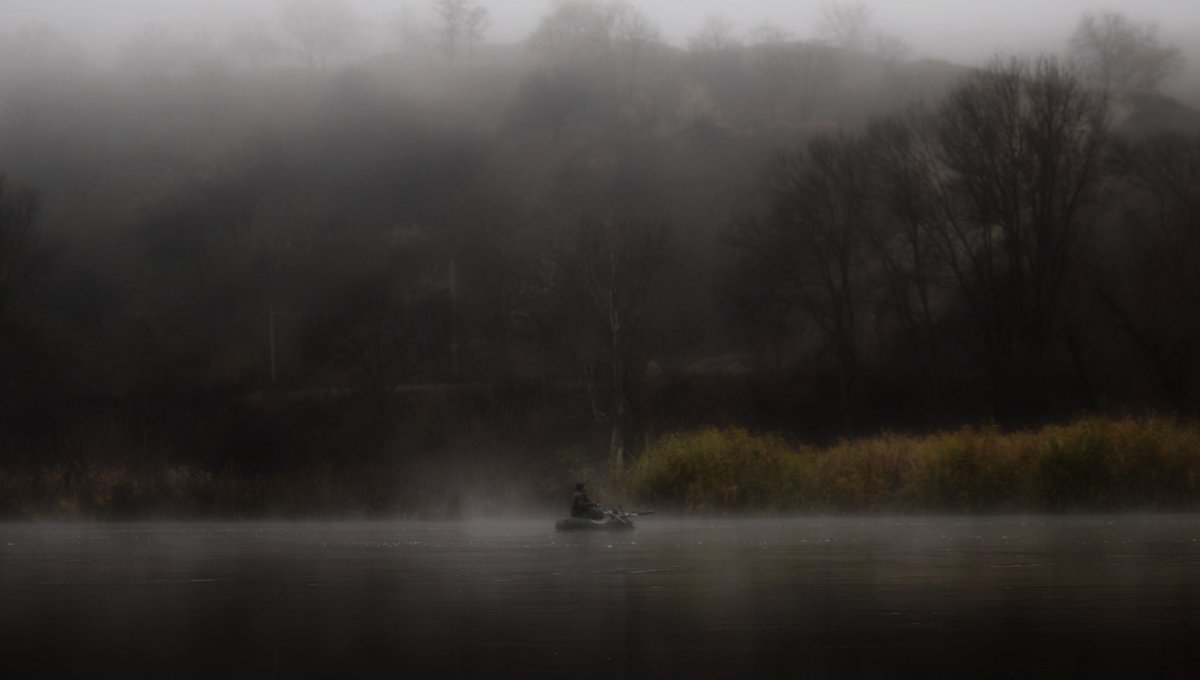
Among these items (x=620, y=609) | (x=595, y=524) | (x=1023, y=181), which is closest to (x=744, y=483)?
(x=595, y=524)

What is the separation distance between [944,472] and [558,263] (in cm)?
3036

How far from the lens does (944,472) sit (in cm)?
4447

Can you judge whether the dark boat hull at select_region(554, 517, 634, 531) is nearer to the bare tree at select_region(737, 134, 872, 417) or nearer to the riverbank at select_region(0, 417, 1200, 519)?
the riverbank at select_region(0, 417, 1200, 519)

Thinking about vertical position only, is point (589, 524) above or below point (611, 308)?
below

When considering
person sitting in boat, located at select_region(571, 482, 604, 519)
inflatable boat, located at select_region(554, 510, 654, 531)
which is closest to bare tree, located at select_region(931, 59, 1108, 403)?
inflatable boat, located at select_region(554, 510, 654, 531)

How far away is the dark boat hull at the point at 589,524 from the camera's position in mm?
35438

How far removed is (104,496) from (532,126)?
7354 centimetres

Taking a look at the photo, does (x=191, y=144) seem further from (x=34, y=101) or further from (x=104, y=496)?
(x=104, y=496)

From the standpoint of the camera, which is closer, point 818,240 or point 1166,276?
point 1166,276

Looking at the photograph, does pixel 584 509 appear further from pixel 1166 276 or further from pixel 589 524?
pixel 1166 276

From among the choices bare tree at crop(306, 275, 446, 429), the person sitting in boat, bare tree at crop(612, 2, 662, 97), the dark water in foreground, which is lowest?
the dark water in foreground

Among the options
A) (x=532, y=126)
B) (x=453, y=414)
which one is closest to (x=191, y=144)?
(x=532, y=126)

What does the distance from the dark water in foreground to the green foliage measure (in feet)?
36.8

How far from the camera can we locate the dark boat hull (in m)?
35.4
